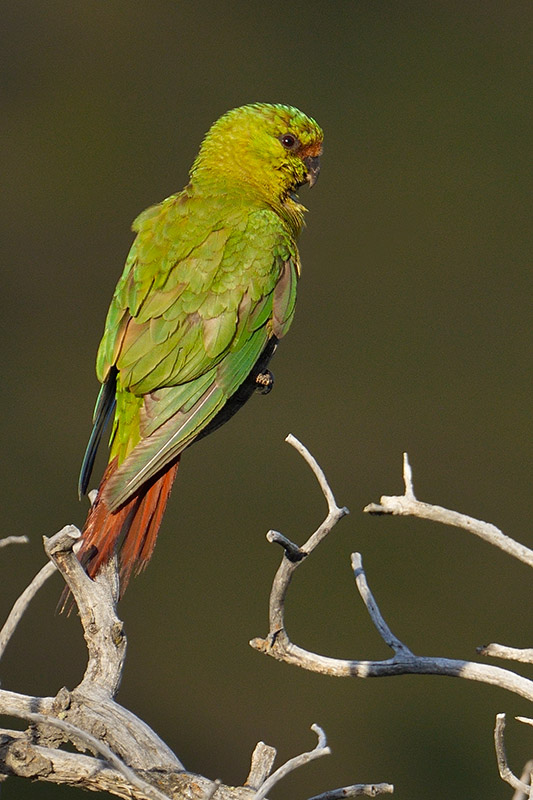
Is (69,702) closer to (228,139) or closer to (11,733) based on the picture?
(11,733)

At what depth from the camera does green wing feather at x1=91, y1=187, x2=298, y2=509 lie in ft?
5.63

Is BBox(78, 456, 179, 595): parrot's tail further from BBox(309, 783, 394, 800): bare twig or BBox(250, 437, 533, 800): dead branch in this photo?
BBox(309, 783, 394, 800): bare twig

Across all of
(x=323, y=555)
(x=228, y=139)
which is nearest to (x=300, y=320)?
(x=323, y=555)

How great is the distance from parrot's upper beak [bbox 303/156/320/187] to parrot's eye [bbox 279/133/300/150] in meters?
0.05

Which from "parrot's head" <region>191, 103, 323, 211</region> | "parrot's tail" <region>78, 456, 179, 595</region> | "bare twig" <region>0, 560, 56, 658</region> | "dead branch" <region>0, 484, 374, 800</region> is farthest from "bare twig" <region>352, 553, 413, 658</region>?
"parrot's head" <region>191, 103, 323, 211</region>

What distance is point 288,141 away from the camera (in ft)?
6.80

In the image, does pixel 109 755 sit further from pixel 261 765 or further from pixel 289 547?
pixel 289 547

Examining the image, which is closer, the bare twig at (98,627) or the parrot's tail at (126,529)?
the bare twig at (98,627)

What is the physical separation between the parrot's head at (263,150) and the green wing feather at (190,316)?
0.15 m

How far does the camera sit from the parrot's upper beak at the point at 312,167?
2125 mm

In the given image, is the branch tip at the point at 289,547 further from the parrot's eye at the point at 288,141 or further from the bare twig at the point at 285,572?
the parrot's eye at the point at 288,141

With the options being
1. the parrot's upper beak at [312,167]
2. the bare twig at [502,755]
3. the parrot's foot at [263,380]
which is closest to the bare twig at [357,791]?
the bare twig at [502,755]

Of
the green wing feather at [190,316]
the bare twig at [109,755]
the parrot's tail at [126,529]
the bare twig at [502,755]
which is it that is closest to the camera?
the bare twig at [109,755]

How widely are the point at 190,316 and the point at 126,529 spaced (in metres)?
0.41
